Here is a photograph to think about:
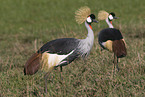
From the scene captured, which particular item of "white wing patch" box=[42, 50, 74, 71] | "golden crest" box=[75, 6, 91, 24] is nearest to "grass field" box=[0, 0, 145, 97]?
"golden crest" box=[75, 6, 91, 24]

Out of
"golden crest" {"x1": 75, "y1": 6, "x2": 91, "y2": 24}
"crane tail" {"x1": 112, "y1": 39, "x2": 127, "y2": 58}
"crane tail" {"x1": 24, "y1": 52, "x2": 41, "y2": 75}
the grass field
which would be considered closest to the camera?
the grass field

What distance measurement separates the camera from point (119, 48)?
4766 millimetres

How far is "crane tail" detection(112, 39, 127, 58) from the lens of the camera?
4631 millimetres

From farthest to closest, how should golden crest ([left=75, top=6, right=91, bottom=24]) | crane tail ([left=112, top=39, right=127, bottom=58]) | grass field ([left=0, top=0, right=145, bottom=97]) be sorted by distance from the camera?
crane tail ([left=112, top=39, right=127, bottom=58]) → golden crest ([left=75, top=6, right=91, bottom=24]) → grass field ([left=0, top=0, right=145, bottom=97])

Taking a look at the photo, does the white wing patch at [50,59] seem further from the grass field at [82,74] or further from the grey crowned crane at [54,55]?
the grass field at [82,74]

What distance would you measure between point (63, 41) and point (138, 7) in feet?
32.9

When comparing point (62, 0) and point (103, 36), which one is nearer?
point (103, 36)

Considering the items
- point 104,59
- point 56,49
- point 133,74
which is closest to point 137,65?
point 133,74

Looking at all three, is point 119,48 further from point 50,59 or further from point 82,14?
point 50,59

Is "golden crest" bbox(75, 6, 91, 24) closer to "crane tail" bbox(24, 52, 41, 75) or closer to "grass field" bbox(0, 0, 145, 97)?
"grass field" bbox(0, 0, 145, 97)

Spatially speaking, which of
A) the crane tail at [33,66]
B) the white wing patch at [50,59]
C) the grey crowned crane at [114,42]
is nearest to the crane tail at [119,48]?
the grey crowned crane at [114,42]

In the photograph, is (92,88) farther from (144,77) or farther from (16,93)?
(16,93)

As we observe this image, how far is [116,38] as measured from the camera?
4961mm

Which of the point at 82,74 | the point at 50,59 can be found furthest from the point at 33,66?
the point at 82,74
